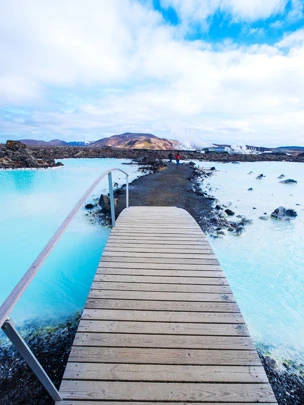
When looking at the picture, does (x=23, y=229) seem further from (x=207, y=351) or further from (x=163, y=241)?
(x=207, y=351)

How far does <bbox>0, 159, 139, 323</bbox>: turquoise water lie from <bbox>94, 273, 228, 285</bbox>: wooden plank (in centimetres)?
155

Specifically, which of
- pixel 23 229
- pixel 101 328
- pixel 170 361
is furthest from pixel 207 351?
pixel 23 229

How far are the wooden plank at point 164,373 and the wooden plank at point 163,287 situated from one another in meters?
0.84

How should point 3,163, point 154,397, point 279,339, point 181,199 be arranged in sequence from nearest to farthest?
point 154,397, point 279,339, point 181,199, point 3,163

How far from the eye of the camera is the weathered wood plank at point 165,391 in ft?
4.82

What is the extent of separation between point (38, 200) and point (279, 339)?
468 inches

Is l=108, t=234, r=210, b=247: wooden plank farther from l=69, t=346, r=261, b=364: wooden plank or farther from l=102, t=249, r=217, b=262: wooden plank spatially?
l=69, t=346, r=261, b=364: wooden plank

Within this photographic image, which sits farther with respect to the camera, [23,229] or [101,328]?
[23,229]

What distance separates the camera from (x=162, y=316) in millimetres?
2092

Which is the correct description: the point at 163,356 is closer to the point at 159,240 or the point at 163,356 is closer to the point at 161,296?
the point at 161,296

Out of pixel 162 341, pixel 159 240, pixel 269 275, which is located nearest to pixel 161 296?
pixel 162 341

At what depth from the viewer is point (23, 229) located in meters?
8.15

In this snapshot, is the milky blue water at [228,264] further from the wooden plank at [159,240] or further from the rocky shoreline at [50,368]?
the wooden plank at [159,240]

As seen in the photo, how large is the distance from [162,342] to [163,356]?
0.39 ft
